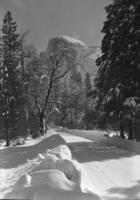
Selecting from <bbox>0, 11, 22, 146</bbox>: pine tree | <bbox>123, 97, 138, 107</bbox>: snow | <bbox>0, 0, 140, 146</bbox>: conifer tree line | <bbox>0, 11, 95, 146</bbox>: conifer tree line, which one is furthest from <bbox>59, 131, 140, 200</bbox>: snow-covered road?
<bbox>0, 11, 95, 146</bbox>: conifer tree line

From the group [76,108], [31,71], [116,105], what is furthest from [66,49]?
[76,108]

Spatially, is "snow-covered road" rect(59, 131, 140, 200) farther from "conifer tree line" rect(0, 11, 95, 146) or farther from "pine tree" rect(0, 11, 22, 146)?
"conifer tree line" rect(0, 11, 95, 146)

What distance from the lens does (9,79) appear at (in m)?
22.2

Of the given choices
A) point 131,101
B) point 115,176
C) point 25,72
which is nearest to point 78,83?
point 25,72

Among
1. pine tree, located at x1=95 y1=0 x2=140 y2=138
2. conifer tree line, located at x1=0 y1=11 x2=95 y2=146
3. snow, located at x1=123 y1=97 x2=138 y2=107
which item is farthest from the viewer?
conifer tree line, located at x1=0 y1=11 x2=95 y2=146

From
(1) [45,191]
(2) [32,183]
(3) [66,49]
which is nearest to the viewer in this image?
(1) [45,191]

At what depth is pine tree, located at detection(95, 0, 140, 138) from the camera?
396 inches

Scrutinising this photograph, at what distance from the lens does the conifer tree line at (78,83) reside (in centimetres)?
1034

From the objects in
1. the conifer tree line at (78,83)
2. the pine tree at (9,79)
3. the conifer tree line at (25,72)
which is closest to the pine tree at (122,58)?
the conifer tree line at (78,83)

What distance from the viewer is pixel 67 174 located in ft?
17.3

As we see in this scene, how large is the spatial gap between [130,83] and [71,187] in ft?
23.4

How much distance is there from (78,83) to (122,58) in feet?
110

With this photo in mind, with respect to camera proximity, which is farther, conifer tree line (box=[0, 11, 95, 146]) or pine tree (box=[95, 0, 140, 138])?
conifer tree line (box=[0, 11, 95, 146])

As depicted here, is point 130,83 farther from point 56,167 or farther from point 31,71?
point 31,71
